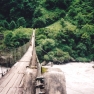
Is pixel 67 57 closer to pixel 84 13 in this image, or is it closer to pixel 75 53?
pixel 75 53

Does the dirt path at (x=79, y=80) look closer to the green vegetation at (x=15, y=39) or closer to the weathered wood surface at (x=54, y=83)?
the green vegetation at (x=15, y=39)

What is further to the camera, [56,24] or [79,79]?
[56,24]

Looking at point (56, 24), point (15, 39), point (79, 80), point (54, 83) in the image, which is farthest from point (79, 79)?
point (54, 83)

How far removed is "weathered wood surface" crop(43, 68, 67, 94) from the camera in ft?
5.68

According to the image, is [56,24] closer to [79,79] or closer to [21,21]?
[21,21]

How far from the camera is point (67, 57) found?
3244 cm

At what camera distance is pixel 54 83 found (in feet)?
5.88

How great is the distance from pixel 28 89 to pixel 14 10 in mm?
44403

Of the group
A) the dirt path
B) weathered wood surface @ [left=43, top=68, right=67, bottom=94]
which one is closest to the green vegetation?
the dirt path

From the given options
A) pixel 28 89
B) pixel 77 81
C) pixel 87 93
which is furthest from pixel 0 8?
pixel 28 89

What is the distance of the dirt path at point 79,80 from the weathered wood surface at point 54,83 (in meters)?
16.5

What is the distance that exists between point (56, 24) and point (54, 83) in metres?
39.7

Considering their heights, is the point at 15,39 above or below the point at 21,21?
below

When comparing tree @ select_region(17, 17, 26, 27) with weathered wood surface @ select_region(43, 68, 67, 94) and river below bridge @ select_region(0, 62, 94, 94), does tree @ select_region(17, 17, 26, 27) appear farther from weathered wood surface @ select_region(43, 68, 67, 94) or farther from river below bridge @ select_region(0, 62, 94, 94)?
weathered wood surface @ select_region(43, 68, 67, 94)
